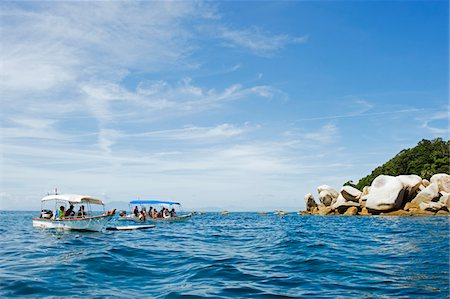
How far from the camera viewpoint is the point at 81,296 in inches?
336

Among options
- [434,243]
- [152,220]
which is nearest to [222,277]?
[434,243]

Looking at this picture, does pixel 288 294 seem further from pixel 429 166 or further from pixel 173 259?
pixel 429 166

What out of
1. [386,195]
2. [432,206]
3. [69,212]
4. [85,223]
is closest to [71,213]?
[69,212]

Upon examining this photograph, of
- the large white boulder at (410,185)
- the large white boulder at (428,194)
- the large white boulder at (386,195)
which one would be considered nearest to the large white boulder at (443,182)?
the large white boulder at (410,185)

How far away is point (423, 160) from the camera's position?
2926 inches

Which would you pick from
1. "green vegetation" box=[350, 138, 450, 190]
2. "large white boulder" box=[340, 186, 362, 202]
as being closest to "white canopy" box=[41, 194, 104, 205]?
"large white boulder" box=[340, 186, 362, 202]

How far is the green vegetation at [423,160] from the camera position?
68.6 meters

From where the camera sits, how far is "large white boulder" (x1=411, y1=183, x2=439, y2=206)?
4741 cm

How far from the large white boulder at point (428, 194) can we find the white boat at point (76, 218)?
39.6m

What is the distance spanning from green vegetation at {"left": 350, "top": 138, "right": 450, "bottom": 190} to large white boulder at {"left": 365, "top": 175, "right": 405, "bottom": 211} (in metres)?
23.1

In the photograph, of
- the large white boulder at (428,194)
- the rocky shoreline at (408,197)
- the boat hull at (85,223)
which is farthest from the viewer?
the large white boulder at (428,194)

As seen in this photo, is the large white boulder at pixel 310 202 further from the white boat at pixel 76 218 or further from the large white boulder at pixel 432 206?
the white boat at pixel 76 218

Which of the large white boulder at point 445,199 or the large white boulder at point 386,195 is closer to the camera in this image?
the large white boulder at point 445,199

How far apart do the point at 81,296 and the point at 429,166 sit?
248 ft
